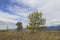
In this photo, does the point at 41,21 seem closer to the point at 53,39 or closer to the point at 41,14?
the point at 41,14

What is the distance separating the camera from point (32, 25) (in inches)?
2847

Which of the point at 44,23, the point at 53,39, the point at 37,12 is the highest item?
the point at 37,12

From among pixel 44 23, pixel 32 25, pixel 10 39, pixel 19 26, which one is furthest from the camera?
pixel 44 23

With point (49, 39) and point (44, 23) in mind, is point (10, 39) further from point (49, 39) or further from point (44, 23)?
point (44, 23)

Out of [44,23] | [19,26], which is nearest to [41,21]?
[44,23]

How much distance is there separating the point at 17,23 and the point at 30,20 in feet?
23.6

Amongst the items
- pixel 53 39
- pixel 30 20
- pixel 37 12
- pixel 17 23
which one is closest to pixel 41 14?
pixel 37 12

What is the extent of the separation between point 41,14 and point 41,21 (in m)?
3.72

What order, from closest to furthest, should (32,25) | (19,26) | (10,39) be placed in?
(10,39)
(19,26)
(32,25)

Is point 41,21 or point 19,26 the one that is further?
point 41,21

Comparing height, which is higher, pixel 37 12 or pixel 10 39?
pixel 37 12

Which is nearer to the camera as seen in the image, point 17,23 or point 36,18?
point 17,23

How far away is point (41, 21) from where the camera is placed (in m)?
74.9

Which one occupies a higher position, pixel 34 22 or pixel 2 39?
pixel 34 22
